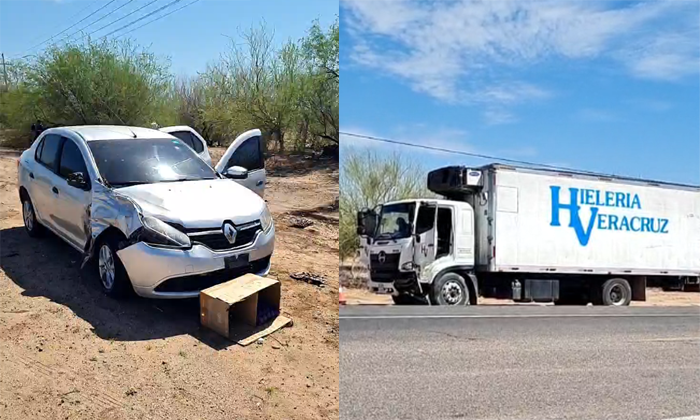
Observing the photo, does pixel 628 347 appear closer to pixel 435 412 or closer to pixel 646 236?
pixel 435 412

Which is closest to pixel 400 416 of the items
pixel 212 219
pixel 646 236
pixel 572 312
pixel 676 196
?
pixel 212 219

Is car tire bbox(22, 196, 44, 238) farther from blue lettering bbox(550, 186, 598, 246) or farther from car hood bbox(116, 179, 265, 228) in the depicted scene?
blue lettering bbox(550, 186, 598, 246)

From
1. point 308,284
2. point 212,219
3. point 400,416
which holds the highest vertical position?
point 212,219

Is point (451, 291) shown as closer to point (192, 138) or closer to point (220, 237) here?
point (192, 138)

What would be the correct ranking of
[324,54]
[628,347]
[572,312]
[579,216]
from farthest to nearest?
[579,216]
[572,312]
[628,347]
[324,54]

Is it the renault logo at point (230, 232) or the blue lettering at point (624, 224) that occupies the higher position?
the blue lettering at point (624, 224)

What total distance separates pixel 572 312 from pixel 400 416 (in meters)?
10.1

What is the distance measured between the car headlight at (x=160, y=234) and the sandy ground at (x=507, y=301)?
358 inches

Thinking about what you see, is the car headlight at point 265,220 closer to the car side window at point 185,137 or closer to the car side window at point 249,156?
the car side window at point 249,156

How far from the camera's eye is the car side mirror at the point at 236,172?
474 centimetres

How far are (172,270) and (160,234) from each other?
221 mm

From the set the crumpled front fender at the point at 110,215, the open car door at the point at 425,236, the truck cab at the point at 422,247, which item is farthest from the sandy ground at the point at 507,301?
the crumpled front fender at the point at 110,215

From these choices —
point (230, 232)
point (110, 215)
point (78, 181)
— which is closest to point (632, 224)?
point (230, 232)

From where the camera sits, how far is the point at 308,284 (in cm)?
451
